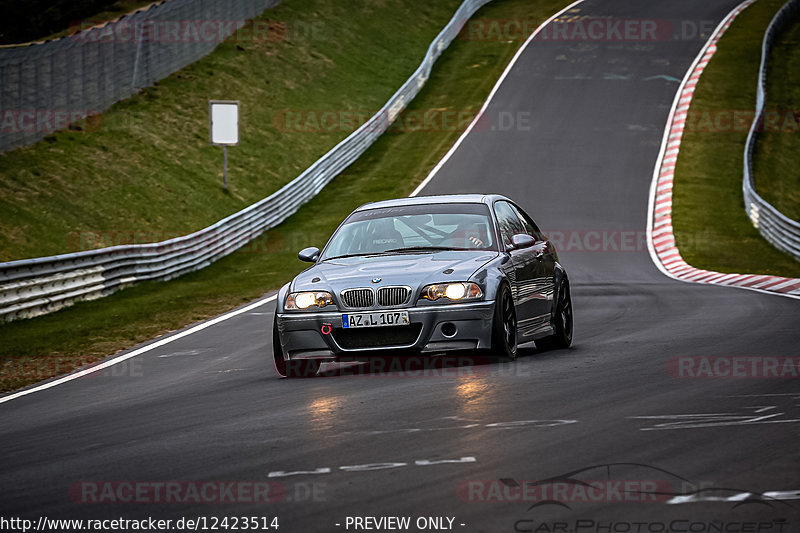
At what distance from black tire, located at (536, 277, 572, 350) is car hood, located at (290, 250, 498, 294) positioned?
1364 millimetres

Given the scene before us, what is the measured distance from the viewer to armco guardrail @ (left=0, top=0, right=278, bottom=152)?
28.8 m

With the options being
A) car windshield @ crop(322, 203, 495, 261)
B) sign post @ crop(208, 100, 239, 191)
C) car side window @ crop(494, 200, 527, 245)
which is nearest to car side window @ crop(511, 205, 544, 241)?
car side window @ crop(494, 200, 527, 245)

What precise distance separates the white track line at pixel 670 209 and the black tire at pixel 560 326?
5909 mm

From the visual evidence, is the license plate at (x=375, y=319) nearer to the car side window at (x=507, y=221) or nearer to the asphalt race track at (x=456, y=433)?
the asphalt race track at (x=456, y=433)

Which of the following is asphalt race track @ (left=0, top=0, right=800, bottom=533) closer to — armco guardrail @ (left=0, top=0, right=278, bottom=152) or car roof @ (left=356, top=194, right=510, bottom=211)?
car roof @ (left=356, top=194, right=510, bottom=211)

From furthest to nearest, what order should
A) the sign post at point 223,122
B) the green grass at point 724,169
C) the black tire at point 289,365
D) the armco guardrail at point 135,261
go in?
1. the sign post at point 223,122
2. the green grass at point 724,169
3. the armco guardrail at point 135,261
4. the black tire at point 289,365

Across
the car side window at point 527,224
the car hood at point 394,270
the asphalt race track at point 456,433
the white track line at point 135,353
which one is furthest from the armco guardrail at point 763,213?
the car hood at point 394,270

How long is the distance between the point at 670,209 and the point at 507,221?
22.2 metres

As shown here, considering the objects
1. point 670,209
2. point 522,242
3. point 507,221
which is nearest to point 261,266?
point 670,209

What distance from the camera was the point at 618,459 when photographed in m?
5.84

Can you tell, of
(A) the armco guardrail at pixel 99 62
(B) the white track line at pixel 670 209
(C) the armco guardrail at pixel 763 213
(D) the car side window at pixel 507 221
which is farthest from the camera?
(A) the armco guardrail at pixel 99 62

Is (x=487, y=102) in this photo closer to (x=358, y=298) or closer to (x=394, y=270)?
(x=394, y=270)

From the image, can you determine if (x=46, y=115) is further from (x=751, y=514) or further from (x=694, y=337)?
(x=751, y=514)

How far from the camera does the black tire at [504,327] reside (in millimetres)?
9688
